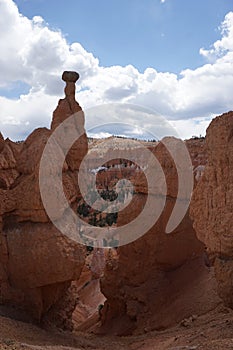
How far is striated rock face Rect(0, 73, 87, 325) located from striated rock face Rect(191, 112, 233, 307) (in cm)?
334

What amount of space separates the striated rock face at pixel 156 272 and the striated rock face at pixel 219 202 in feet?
14.7

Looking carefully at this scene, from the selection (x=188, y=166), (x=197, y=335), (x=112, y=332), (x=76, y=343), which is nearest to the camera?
(x=197, y=335)

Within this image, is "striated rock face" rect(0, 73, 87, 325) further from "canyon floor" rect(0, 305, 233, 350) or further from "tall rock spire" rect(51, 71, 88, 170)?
"tall rock spire" rect(51, 71, 88, 170)

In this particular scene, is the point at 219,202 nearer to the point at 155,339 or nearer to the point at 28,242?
the point at 155,339

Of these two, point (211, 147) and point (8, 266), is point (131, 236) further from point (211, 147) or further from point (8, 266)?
point (211, 147)

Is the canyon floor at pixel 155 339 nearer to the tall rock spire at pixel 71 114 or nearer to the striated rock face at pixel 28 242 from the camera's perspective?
the striated rock face at pixel 28 242

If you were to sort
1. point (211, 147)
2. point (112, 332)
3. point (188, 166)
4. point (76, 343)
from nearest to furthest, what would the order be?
A: 1. point (211, 147)
2. point (76, 343)
3. point (188, 166)
4. point (112, 332)

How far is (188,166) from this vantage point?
12812 millimetres

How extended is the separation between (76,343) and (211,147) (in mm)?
5141

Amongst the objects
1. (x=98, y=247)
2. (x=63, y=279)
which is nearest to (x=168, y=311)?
(x=63, y=279)

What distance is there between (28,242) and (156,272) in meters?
5.79

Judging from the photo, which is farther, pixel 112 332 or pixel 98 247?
pixel 98 247

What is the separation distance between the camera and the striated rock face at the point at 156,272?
40.3 ft

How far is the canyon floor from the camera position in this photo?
221 inches
